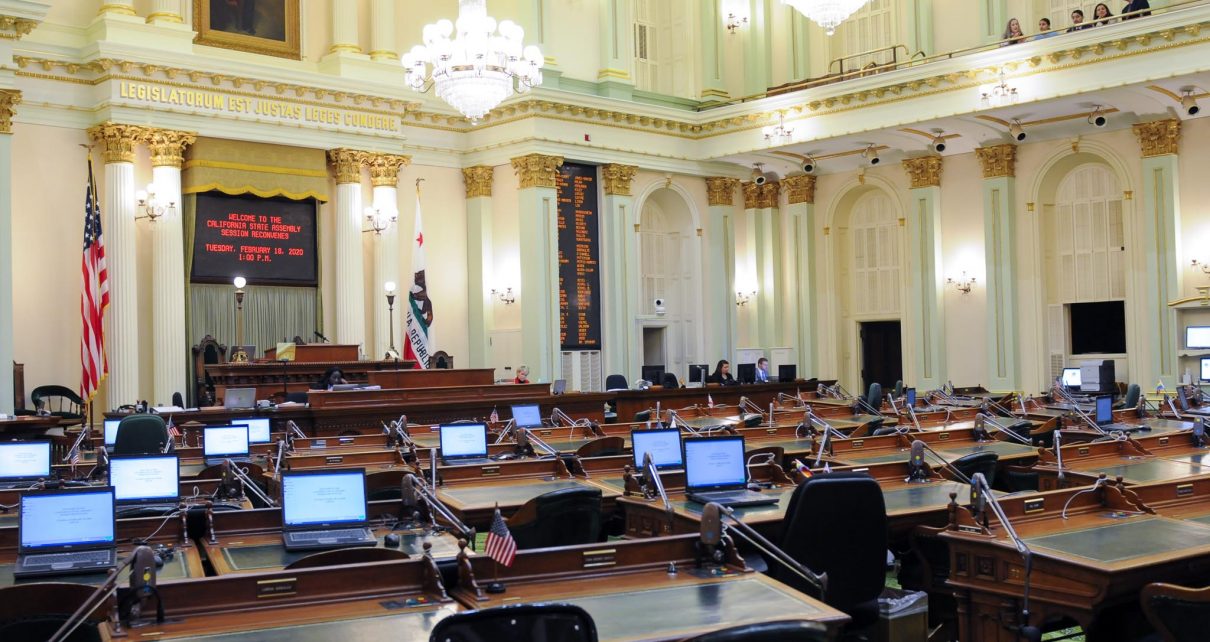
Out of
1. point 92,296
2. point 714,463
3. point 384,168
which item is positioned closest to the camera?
point 714,463

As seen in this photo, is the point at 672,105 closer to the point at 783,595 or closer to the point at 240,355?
the point at 240,355

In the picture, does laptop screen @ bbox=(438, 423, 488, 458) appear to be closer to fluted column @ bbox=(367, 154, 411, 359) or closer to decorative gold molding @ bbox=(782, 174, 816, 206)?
fluted column @ bbox=(367, 154, 411, 359)

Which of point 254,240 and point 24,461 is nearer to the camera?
point 24,461

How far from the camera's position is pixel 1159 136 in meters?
17.2

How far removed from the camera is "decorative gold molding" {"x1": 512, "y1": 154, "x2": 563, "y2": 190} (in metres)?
19.6

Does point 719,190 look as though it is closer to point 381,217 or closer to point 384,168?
point 384,168

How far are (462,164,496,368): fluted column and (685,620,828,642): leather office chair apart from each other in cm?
1785

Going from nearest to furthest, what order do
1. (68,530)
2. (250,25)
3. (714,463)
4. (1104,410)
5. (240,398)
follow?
(68,530)
(714,463)
(1104,410)
(240,398)
(250,25)

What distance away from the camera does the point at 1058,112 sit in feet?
57.7

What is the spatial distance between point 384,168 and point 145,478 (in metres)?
13.6

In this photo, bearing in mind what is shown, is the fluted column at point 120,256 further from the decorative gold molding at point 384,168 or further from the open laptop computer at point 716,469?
the open laptop computer at point 716,469

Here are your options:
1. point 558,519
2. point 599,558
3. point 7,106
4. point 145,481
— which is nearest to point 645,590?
point 599,558

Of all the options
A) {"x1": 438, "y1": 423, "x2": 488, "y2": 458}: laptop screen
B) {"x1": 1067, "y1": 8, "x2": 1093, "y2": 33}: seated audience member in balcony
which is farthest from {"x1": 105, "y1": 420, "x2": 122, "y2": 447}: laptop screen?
{"x1": 1067, "y1": 8, "x2": 1093, "y2": 33}: seated audience member in balcony

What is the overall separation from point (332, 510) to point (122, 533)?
100 centimetres
